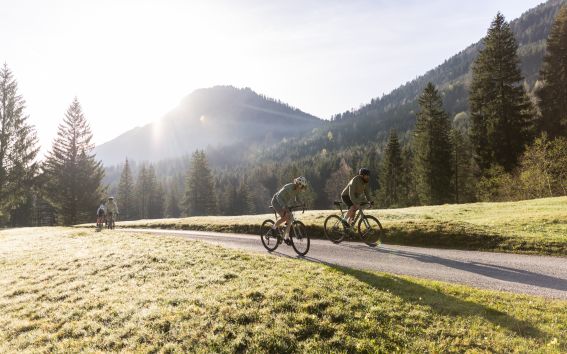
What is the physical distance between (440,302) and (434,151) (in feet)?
149

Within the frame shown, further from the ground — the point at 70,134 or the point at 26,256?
the point at 70,134

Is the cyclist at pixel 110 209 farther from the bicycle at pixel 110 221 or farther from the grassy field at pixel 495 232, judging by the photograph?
the grassy field at pixel 495 232

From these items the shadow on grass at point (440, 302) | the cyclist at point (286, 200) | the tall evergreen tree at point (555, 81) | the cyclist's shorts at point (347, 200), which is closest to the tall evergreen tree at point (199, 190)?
the tall evergreen tree at point (555, 81)

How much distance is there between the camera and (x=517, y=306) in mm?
7336

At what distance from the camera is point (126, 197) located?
281ft

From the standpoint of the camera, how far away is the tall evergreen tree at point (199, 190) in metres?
72.5

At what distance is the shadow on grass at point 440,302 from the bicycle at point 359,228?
16.2 ft

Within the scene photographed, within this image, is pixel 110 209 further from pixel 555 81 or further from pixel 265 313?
pixel 555 81

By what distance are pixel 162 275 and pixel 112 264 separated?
9.91ft

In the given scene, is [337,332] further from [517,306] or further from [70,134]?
[70,134]

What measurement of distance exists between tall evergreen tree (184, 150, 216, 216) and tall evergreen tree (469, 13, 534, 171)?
50958mm

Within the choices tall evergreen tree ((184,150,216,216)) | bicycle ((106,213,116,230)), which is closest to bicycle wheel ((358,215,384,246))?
bicycle ((106,213,116,230))

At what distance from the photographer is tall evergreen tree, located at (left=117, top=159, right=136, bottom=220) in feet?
279

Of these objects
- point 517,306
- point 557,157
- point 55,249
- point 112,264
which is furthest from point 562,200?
point 55,249
